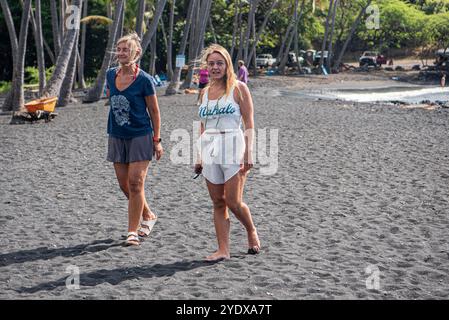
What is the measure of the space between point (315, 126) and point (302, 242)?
34.3ft

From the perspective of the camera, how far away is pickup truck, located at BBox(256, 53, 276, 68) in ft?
193

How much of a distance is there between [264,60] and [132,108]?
177 feet

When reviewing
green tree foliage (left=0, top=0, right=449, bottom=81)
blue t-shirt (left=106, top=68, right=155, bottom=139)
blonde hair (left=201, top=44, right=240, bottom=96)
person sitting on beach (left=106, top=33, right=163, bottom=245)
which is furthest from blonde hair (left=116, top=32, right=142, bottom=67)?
green tree foliage (left=0, top=0, right=449, bottom=81)

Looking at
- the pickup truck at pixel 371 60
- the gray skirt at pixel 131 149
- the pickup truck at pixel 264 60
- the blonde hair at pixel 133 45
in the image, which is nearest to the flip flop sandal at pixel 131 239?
the gray skirt at pixel 131 149

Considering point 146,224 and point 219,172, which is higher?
point 219,172

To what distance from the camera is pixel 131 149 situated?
20.1ft

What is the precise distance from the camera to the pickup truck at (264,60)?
5884cm

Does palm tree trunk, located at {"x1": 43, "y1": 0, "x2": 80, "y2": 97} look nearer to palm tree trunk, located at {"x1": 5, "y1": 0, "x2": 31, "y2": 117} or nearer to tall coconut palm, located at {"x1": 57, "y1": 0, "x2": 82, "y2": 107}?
palm tree trunk, located at {"x1": 5, "y1": 0, "x2": 31, "y2": 117}

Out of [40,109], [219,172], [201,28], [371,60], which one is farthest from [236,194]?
[371,60]

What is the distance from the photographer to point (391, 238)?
21.9 feet

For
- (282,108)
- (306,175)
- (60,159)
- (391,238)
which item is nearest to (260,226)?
(391,238)

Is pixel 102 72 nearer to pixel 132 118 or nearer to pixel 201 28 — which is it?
pixel 201 28

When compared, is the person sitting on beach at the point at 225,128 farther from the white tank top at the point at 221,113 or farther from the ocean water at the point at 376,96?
the ocean water at the point at 376,96

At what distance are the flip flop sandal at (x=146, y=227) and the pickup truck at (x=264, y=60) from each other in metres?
52.3
